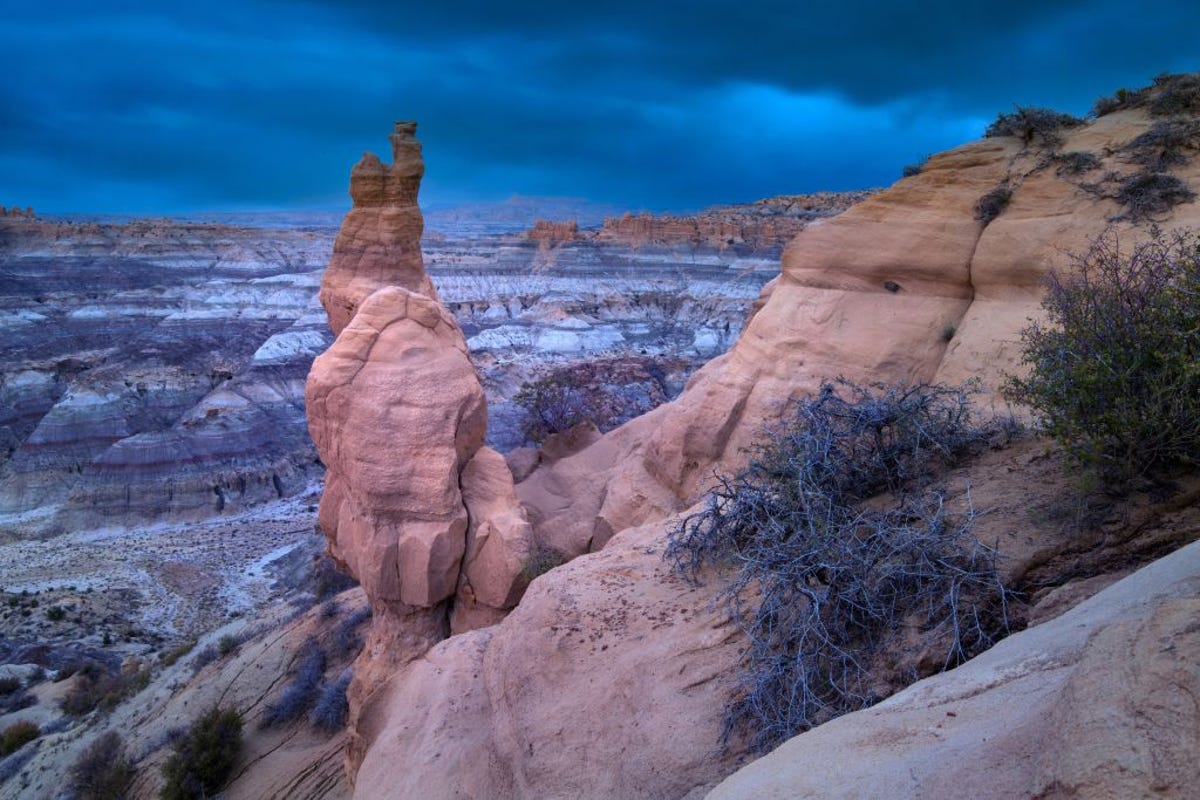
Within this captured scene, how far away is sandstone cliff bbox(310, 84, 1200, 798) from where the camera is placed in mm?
4441

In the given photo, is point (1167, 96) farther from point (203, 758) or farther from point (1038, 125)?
point (203, 758)

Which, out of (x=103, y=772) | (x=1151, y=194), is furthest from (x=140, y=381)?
(x=1151, y=194)

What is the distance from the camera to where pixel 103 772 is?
10.1 metres

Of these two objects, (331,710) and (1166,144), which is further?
(331,710)

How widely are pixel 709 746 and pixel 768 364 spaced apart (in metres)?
6.96

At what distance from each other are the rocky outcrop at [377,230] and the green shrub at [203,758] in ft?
23.2

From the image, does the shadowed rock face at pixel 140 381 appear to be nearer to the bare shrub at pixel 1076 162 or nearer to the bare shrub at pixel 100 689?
the bare shrub at pixel 100 689

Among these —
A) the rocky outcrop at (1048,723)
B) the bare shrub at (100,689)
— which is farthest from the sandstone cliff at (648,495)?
the bare shrub at (100,689)

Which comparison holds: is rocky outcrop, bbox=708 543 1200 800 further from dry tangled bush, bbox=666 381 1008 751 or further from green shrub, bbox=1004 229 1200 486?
green shrub, bbox=1004 229 1200 486

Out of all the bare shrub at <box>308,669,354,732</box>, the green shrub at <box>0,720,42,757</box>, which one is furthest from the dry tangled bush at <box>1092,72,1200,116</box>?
the green shrub at <box>0,720,42,757</box>

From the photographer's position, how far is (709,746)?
3.85 metres

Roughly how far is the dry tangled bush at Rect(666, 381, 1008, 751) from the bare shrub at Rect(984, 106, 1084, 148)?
508 centimetres

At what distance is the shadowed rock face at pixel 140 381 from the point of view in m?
24.2

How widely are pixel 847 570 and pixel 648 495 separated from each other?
23.3ft
